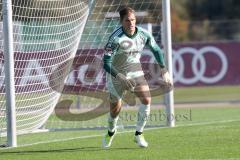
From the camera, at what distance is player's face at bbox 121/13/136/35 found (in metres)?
11.4

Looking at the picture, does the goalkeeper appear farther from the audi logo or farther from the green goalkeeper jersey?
the audi logo

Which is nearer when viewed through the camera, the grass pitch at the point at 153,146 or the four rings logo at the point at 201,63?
the grass pitch at the point at 153,146

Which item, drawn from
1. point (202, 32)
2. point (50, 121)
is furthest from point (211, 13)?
point (50, 121)

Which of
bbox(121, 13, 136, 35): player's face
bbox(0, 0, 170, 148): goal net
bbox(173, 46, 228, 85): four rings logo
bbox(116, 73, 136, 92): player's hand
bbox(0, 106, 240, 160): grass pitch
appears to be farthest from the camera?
bbox(173, 46, 228, 85): four rings logo

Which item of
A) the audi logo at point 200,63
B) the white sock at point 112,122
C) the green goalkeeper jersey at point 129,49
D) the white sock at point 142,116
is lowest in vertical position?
the audi logo at point 200,63

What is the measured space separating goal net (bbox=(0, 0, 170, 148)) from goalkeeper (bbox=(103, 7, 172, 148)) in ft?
7.30

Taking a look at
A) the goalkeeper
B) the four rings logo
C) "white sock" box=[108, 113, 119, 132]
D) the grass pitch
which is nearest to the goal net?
the grass pitch

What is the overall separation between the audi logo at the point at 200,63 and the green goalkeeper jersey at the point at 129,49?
52.7 ft

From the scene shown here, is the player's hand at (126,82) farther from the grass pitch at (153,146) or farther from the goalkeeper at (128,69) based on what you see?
the grass pitch at (153,146)

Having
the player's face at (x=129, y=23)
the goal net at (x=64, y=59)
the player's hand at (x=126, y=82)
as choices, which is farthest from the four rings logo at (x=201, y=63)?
the player's face at (x=129, y=23)

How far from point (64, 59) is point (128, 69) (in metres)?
3.35

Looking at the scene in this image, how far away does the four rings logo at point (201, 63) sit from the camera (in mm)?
27906

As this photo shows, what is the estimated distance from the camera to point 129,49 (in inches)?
465

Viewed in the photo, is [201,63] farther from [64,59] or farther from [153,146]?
[153,146]
